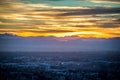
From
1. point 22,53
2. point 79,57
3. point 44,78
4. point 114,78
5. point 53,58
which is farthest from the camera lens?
point 79,57

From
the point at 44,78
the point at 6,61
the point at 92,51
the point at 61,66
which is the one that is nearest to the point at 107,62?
the point at 92,51

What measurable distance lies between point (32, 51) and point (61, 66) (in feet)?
2.64

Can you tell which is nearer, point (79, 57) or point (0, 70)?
point (0, 70)

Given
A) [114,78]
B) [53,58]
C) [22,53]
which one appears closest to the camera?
[114,78]

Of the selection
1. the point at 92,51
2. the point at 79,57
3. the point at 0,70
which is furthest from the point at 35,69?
the point at 79,57

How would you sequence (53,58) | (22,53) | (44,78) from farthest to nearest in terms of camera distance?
1. (53,58)
2. (22,53)
3. (44,78)

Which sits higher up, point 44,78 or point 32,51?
point 32,51

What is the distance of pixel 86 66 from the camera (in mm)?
5617

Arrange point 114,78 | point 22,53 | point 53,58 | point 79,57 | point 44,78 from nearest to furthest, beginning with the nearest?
point 114,78 → point 44,78 → point 22,53 → point 53,58 → point 79,57

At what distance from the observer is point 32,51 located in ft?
17.5

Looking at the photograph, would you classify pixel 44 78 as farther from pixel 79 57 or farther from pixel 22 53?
pixel 79 57

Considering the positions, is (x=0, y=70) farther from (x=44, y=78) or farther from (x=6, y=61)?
(x=44, y=78)

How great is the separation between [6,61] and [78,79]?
1194 mm

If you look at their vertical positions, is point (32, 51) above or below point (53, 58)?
above
